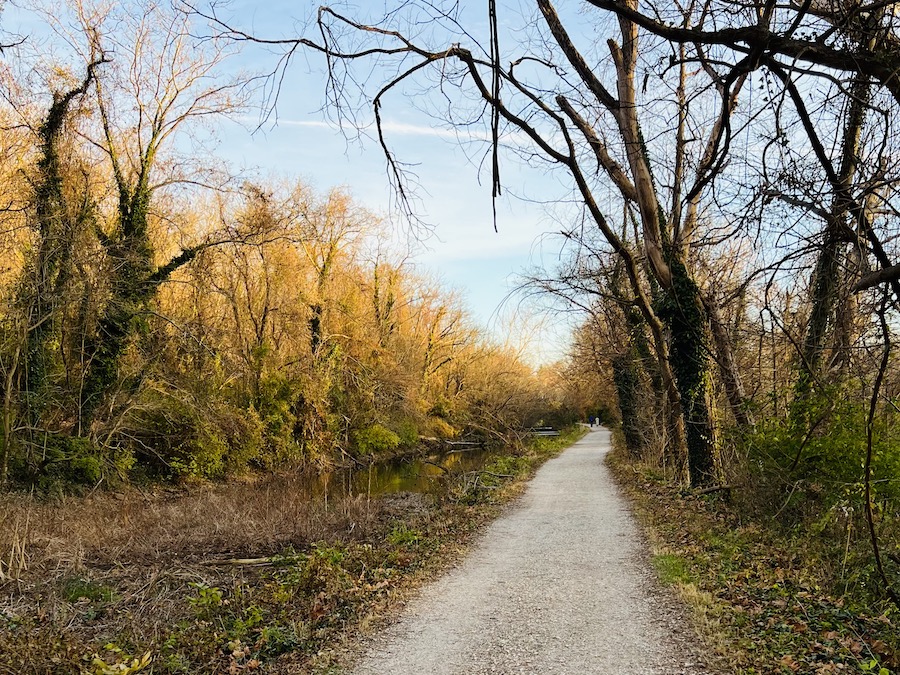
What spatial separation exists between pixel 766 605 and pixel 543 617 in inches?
73.5

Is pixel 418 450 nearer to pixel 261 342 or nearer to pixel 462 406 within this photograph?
pixel 462 406

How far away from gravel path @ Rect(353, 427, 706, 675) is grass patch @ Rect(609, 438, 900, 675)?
0.27 m

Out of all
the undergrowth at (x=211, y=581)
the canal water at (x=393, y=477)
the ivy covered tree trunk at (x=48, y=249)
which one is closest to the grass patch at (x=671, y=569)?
the undergrowth at (x=211, y=581)

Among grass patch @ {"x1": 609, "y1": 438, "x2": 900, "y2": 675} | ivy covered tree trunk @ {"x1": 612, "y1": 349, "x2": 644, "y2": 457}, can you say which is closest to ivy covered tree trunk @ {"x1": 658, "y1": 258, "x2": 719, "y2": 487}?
grass patch @ {"x1": 609, "y1": 438, "x2": 900, "y2": 675}

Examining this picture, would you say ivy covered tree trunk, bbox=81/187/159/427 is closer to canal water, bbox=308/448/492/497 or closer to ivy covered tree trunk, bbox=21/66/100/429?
ivy covered tree trunk, bbox=21/66/100/429

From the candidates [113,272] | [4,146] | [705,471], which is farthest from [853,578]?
[4,146]

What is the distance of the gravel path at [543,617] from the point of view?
4.62 metres

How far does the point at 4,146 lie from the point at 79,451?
25.1 feet

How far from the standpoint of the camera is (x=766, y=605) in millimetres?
5230

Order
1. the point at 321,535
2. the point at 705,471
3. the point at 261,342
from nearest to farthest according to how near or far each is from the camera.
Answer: the point at 321,535
the point at 705,471
the point at 261,342

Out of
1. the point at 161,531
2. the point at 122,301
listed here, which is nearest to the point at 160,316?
the point at 122,301

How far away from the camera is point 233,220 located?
22141 mm

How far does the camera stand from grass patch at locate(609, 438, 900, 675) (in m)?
4.19

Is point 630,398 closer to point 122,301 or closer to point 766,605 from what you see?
point 122,301
